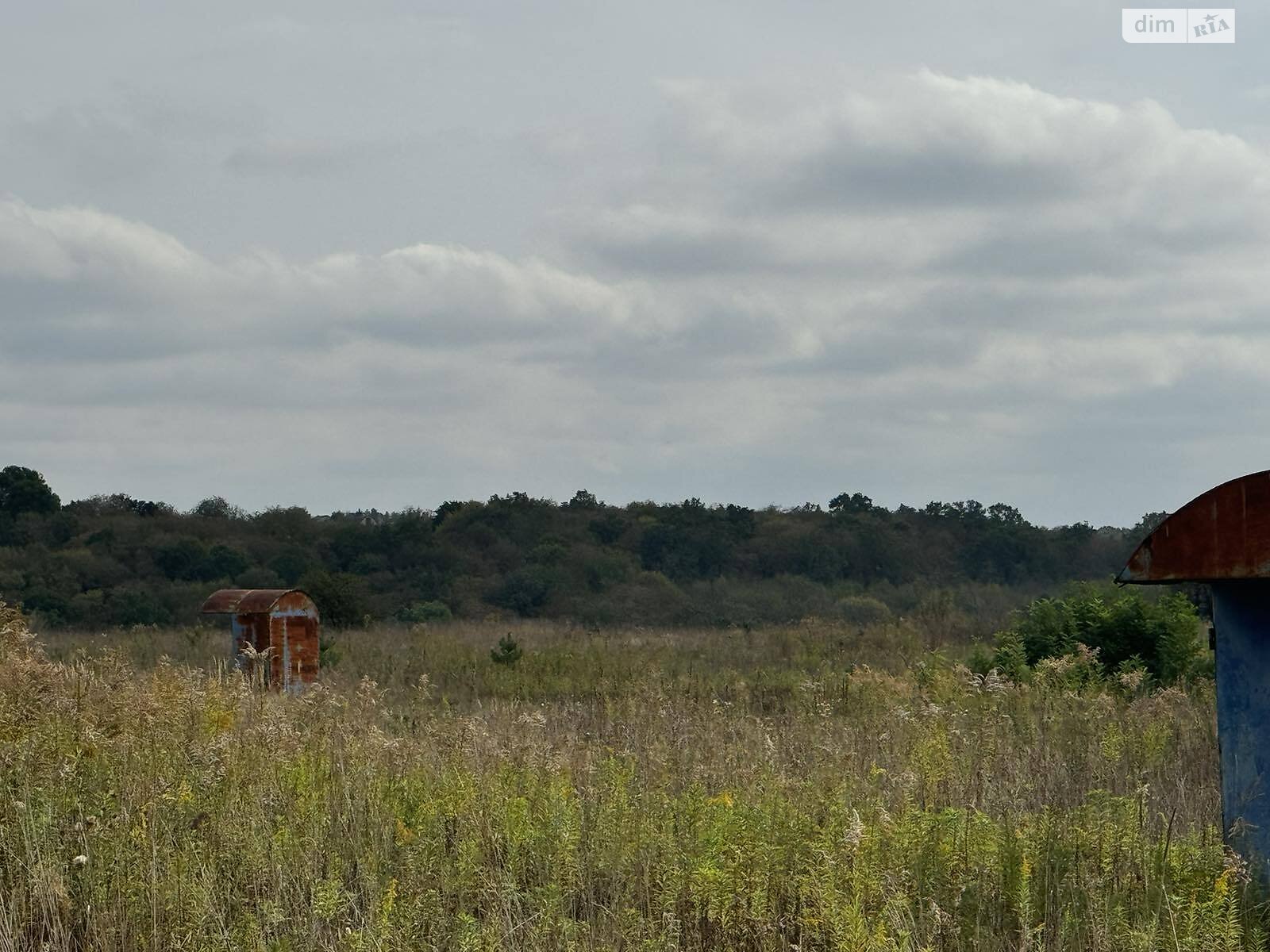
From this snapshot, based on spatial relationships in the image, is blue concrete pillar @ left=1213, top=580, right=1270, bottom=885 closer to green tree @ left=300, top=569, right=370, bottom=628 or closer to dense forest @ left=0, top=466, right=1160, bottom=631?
green tree @ left=300, top=569, right=370, bottom=628

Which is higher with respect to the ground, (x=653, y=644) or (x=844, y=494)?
(x=844, y=494)

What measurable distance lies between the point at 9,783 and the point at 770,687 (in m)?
12.6

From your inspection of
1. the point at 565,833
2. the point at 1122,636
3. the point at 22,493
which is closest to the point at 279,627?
the point at 1122,636

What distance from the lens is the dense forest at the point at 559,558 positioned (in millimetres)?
47156

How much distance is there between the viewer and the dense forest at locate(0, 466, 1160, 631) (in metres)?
47.2

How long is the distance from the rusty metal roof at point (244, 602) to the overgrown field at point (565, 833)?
5.90 meters

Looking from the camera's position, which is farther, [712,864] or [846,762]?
[846,762]

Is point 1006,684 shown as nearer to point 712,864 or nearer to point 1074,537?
point 712,864

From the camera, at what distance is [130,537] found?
54.2 m

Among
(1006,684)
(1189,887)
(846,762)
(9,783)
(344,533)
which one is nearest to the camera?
(1189,887)

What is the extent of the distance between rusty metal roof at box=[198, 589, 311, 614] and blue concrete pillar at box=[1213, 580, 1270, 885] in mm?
11831

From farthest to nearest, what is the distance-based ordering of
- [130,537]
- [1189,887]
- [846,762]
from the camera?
[130,537] < [846,762] < [1189,887]

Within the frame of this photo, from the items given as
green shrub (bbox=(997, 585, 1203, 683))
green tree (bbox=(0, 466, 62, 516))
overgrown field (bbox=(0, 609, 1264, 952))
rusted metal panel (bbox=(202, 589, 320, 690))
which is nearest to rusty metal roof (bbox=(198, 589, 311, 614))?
rusted metal panel (bbox=(202, 589, 320, 690))

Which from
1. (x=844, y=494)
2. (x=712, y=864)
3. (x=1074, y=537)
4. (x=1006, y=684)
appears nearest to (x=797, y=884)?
(x=712, y=864)
